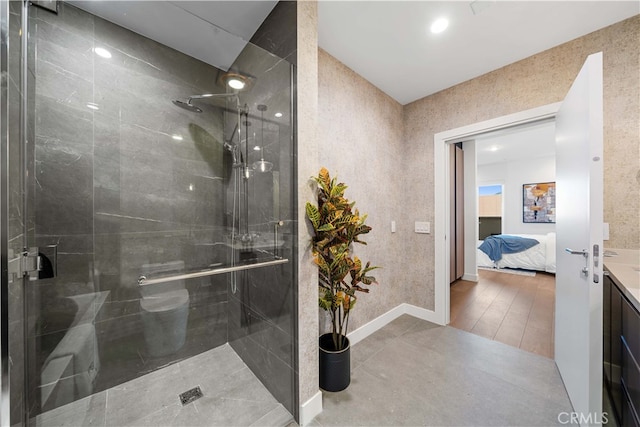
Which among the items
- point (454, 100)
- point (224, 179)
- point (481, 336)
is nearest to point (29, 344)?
point (224, 179)

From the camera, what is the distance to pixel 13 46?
0.94 meters

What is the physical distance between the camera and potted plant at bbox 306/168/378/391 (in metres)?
1.43

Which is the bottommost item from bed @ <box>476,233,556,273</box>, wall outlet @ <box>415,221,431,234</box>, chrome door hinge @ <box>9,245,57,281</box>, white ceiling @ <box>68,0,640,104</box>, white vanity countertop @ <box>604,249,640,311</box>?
bed @ <box>476,233,556,273</box>

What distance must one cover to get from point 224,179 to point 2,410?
62.5 inches

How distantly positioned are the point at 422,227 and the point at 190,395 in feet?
8.65

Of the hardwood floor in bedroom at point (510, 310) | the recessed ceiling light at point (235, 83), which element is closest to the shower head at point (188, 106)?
the recessed ceiling light at point (235, 83)

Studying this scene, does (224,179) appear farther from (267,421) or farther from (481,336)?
(481,336)

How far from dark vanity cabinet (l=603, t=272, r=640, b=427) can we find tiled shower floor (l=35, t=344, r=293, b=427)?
171 cm

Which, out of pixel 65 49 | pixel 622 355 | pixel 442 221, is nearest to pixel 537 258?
pixel 442 221

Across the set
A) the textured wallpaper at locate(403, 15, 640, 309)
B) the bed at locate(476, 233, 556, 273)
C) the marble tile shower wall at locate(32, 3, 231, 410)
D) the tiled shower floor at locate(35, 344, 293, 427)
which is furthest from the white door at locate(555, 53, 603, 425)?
the bed at locate(476, 233, 556, 273)

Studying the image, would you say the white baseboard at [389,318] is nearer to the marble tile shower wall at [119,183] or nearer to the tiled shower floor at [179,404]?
the tiled shower floor at [179,404]

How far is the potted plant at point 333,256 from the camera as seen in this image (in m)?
1.43

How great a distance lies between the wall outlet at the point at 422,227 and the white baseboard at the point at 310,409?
1.99 meters

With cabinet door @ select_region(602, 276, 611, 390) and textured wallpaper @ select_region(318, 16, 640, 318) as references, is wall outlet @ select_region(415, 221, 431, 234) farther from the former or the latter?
cabinet door @ select_region(602, 276, 611, 390)
